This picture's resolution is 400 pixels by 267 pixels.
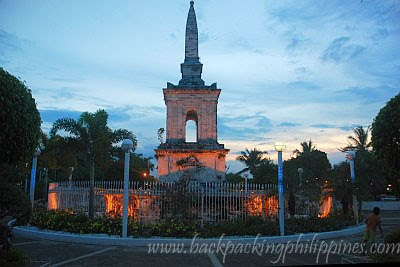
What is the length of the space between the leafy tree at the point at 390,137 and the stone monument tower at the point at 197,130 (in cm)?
1307

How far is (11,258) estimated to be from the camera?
266 inches

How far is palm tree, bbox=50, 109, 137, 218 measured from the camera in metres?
15.9

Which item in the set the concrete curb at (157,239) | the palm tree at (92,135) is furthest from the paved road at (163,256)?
the palm tree at (92,135)

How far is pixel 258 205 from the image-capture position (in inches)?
574

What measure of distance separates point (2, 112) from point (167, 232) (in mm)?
7426

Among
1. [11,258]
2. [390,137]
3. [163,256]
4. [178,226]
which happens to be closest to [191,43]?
[178,226]

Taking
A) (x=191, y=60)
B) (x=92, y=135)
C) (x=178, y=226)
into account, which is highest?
(x=191, y=60)

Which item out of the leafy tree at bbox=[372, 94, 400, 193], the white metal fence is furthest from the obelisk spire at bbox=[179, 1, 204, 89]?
the leafy tree at bbox=[372, 94, 400, 193]

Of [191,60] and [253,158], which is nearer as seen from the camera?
[191,60]

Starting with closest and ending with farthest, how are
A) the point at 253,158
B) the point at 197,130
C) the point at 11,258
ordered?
the point at 11,258
the point at 197,130
the point at 253,158

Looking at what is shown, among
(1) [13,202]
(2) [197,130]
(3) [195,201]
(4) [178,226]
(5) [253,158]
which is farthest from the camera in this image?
(5) [253,158]

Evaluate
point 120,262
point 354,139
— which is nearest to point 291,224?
point 120,262

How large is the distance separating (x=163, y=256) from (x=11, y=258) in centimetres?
413

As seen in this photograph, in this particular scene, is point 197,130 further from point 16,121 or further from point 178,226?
point 16,121
